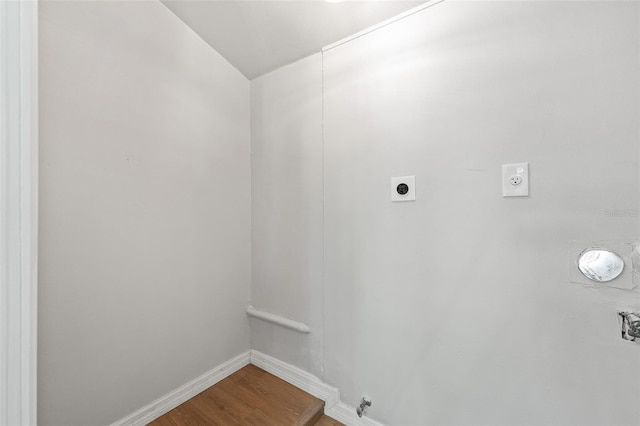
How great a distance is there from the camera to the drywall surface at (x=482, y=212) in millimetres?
863

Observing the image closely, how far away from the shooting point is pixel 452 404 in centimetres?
112

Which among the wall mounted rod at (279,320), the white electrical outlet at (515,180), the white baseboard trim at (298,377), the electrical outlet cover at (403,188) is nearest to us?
the white electrical outlet at (515,180)

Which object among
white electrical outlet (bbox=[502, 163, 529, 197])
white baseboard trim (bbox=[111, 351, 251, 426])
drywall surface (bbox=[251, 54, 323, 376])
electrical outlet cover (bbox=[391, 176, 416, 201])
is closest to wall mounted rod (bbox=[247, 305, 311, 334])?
drywall surface (bbox=[251, 54, 323, 376])

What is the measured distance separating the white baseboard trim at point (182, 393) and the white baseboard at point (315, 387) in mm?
142

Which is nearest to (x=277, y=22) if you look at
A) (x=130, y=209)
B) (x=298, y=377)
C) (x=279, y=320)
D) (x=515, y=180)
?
(x=130, y=209)

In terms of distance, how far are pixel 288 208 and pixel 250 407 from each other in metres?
1.12

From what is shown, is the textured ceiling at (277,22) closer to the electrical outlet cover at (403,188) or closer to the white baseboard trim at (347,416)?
the electrical outlet cover at (403,188)

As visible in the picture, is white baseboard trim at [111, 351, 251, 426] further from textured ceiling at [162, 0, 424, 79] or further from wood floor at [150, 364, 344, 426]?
textured ceiling at [162, 0, 424, 79]

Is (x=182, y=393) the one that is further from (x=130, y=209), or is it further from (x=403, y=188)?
(x=403, y=188)

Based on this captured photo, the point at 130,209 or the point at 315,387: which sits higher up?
the point at 130,209

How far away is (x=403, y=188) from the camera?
1.22 metres

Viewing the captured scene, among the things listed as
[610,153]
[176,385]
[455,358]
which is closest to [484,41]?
[610,153]

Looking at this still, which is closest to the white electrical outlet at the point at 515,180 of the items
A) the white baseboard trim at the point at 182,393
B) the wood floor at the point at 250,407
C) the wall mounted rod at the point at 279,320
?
the wall mounted rod at the point at 279,320

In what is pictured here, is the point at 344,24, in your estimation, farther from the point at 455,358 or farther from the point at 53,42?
the point at 455,358
